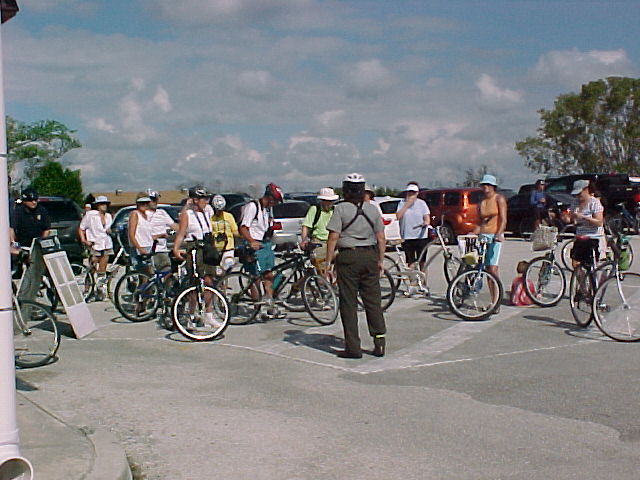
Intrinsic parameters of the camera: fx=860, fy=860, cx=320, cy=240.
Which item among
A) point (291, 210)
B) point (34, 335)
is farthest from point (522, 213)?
point (34, 335)

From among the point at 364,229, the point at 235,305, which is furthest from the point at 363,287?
the point at 235,305

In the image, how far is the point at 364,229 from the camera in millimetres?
9031

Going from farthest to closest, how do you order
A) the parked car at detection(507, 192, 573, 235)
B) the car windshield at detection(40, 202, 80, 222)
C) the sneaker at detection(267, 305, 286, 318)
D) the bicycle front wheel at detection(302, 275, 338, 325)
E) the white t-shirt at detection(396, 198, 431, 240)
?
the parked car at detection(507, 192, 573, 235) < the car windshield at detection(40, 202, 80, 222) < the white t-shirt at detection(396, 198, 431, 240) < the sneaker at detection(267, 305, 286, 318) < the bicycle front wheel at detection(302, 275, 338, 325)

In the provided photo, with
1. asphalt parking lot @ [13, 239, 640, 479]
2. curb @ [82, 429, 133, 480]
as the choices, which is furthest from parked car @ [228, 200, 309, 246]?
curb @ [82, 429, 133, 480]

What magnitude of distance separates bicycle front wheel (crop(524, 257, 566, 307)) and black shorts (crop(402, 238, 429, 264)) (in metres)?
2.00

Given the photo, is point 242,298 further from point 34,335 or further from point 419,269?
point 419,269

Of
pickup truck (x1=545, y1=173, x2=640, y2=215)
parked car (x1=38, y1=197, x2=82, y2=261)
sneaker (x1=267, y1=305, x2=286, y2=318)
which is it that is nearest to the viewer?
sneaker (x1=267, y1=305, x2=286, y2=318)

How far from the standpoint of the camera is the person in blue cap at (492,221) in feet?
39.3

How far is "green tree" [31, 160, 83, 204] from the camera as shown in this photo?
50500 mm

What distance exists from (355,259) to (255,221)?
323 cm

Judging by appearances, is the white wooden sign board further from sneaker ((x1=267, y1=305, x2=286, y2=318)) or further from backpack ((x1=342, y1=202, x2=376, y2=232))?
backpack ((x1=342, y1=202, x2=376, y2=232))

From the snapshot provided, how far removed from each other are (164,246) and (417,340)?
436 cm

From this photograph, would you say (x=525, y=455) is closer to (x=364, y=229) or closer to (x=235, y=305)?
(x=364, y=229)

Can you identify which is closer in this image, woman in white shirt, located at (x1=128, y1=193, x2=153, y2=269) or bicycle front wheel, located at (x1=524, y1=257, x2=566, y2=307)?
bicycle front wheel, located at (x1=524, y1=257, x2=566, y2=307)
